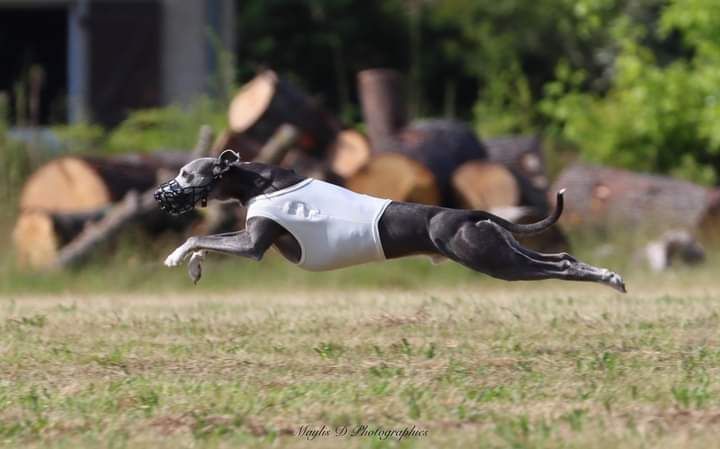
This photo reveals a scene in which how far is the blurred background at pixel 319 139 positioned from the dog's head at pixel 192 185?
593 centimetres

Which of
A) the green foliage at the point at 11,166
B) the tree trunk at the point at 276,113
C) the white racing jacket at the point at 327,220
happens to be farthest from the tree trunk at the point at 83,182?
the white racing jacket at the point at 327,220

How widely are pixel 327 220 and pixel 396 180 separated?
6.97m

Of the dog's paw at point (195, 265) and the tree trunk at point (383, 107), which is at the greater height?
the tree trunk at point (383, 107)

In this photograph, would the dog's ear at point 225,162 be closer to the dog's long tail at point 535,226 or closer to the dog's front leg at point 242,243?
the dog's front leg at point 242,243

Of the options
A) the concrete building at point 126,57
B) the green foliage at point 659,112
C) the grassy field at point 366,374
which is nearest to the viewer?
the grassy field at point 366,374

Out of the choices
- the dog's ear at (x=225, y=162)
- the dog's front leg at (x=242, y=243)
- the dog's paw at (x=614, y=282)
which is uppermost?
the dog's ear at (x=225, y=162)

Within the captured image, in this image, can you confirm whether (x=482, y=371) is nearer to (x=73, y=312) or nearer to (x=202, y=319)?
(x=202, y=319)

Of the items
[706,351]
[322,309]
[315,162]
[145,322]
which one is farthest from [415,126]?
[706,351]

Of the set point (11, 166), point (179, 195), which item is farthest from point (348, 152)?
point (179, 195)

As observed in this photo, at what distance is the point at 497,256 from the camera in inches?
328

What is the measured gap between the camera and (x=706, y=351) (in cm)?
802

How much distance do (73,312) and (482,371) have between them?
389 centimetres

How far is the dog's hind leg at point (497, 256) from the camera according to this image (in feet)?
27.1

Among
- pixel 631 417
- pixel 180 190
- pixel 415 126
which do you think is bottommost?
pixel 631 417
